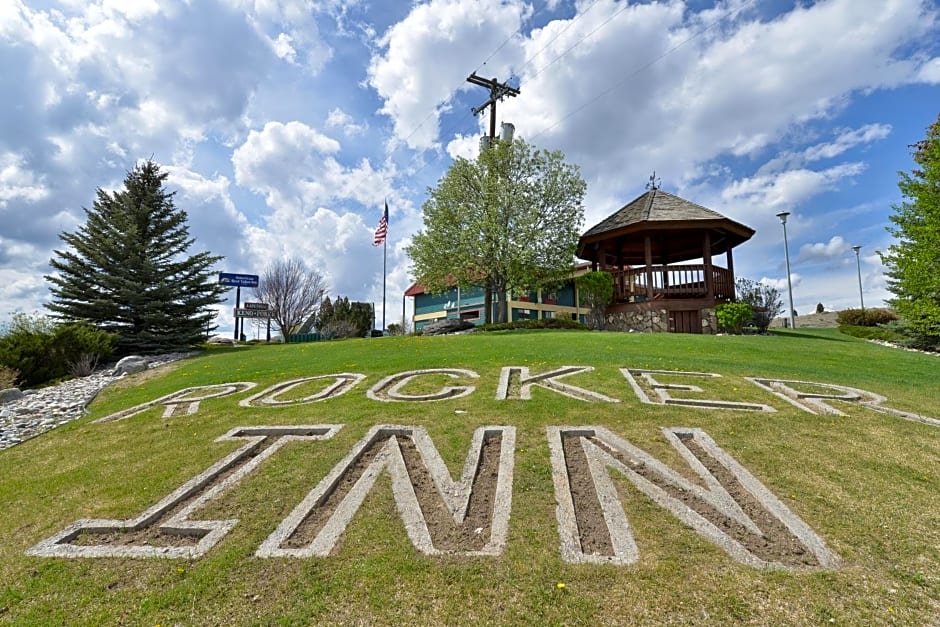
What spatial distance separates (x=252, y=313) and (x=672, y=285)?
24065 millimetres

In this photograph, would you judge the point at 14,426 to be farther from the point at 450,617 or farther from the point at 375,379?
the point at 450,617

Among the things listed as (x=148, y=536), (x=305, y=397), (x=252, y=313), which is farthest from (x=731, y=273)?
(x=252, y=313)

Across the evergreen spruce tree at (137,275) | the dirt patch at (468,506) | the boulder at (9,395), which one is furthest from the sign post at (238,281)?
the dirt patch at (468,506)

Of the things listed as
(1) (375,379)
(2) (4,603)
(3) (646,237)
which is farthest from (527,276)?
(2) (4,603)

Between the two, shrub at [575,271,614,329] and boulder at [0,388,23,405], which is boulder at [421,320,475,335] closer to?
shrub at [575,271,614,329]

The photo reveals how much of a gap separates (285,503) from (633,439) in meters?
3.74

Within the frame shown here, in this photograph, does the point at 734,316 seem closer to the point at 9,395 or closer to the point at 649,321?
the point at 649,321

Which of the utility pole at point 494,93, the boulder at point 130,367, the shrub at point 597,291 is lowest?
the boulder at point 130,367

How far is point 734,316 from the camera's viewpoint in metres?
16.4

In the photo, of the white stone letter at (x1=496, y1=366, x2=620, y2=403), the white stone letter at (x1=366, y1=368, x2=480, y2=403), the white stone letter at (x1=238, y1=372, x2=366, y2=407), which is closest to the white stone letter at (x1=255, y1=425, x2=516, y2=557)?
the white stone letter at (x1=366, y1=368, x2=480, y2=403)

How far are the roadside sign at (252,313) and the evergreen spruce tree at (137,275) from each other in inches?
359

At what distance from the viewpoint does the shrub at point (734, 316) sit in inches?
645

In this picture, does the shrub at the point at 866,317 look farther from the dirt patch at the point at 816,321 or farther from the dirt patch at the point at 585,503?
the dirt patch at the point at 585,503

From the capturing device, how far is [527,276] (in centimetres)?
2097
